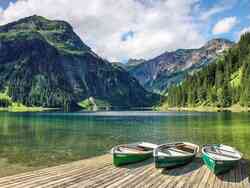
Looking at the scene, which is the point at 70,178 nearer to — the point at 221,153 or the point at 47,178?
the point at 47,178

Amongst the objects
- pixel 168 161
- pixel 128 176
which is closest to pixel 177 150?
pixel 168 161

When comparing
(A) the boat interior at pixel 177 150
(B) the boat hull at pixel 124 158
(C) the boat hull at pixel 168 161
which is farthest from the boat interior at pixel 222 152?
(B) the boat hull at pixel 124 158

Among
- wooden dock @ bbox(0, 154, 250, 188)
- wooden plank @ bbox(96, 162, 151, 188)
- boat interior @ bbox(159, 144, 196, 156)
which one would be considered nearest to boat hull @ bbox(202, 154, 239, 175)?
wooden dock @ bbox(0, 154, 250, 188)

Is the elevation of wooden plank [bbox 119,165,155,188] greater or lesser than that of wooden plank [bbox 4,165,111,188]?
lesser

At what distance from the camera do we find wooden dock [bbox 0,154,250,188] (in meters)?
21.9

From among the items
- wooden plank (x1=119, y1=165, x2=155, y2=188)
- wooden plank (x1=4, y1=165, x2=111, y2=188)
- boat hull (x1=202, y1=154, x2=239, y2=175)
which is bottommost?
wooden plank (x1=119, y1=165, x2=155, y2=188)

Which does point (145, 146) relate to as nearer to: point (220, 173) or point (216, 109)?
point (220, 173)

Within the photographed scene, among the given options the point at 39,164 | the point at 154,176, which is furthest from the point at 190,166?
the point at 39,164

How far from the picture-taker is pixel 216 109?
197 metres

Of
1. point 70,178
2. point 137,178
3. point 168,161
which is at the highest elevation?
point 168,161

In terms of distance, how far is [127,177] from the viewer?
24125 mm

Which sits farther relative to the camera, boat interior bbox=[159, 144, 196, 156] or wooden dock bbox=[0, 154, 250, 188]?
boat interior bbox=[159, 144, 196, 156]

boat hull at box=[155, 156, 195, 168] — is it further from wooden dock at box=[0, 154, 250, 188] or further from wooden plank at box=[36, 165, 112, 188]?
wooden plank at box=[36, 165, 112, 188]

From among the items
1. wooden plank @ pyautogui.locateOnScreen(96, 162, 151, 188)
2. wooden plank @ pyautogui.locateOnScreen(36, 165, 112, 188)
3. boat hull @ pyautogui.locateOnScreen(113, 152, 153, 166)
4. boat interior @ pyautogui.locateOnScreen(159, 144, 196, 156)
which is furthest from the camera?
boat interior @ pyautogui.locateOnScreen(159, 144, 196, 156)
